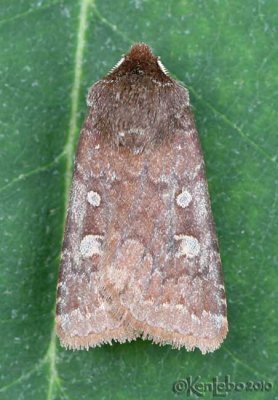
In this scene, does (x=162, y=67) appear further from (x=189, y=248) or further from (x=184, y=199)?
(x=189, y=248)

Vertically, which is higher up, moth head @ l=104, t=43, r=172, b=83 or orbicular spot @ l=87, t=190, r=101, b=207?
moth head @ l=104, t=43, r=172, b=83

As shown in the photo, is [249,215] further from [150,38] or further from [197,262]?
[150,38]

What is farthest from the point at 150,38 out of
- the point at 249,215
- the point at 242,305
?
the point at 242,305

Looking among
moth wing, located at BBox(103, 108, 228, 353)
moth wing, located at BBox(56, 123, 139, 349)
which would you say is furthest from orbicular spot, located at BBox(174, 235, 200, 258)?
moth wing, located at BBox(56, 123, 139, 349)

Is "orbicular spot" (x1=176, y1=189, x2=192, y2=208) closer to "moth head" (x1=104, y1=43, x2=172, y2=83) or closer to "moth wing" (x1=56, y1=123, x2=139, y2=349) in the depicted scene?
"moth wing" (x1=56, y1=123, x2=139, y2=349)

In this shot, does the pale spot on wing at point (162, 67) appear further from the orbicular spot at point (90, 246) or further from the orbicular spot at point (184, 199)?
the orbicular spot at point (90, 246)

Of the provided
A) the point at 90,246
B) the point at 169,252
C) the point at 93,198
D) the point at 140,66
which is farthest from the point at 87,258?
the point at 140,66

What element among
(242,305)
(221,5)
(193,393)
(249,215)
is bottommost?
(193,393)
